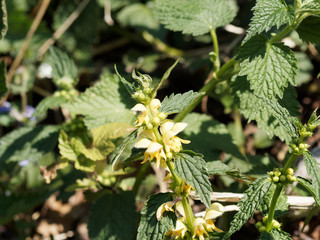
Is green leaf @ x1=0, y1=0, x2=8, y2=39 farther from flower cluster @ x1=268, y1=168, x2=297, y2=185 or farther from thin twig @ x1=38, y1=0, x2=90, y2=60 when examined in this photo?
flower cluster @ x1=268, y1=168, x2=297, y2=185

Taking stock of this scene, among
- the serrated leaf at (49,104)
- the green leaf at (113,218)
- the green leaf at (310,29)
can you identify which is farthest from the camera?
the serrated leaf at (49,104)

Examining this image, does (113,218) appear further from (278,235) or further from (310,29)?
(310,29)

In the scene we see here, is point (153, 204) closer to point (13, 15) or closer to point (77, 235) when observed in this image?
point (77, 235)

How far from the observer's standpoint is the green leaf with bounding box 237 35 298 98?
122 centimetres

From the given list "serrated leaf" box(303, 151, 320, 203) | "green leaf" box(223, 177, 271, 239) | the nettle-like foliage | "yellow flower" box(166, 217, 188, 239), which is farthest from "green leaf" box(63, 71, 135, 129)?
"serrated leaf" box(303, 151, 320, 203)

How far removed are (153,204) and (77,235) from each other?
122 cm

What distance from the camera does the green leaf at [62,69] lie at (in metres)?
1.80

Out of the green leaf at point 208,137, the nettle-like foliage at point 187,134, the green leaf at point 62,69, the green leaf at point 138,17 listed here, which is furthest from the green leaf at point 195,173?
the green leaf at point 138,17

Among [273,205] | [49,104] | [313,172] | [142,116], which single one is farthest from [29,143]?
[313,172]

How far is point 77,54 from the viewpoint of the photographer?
278 cm

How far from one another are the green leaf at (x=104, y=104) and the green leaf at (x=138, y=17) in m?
0.95

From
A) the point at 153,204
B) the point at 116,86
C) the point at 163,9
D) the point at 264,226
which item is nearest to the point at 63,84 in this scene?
the point at 116,86

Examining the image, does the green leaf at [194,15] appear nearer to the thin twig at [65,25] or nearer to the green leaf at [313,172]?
the green leaf at [313,172]

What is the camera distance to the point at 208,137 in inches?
65.1
